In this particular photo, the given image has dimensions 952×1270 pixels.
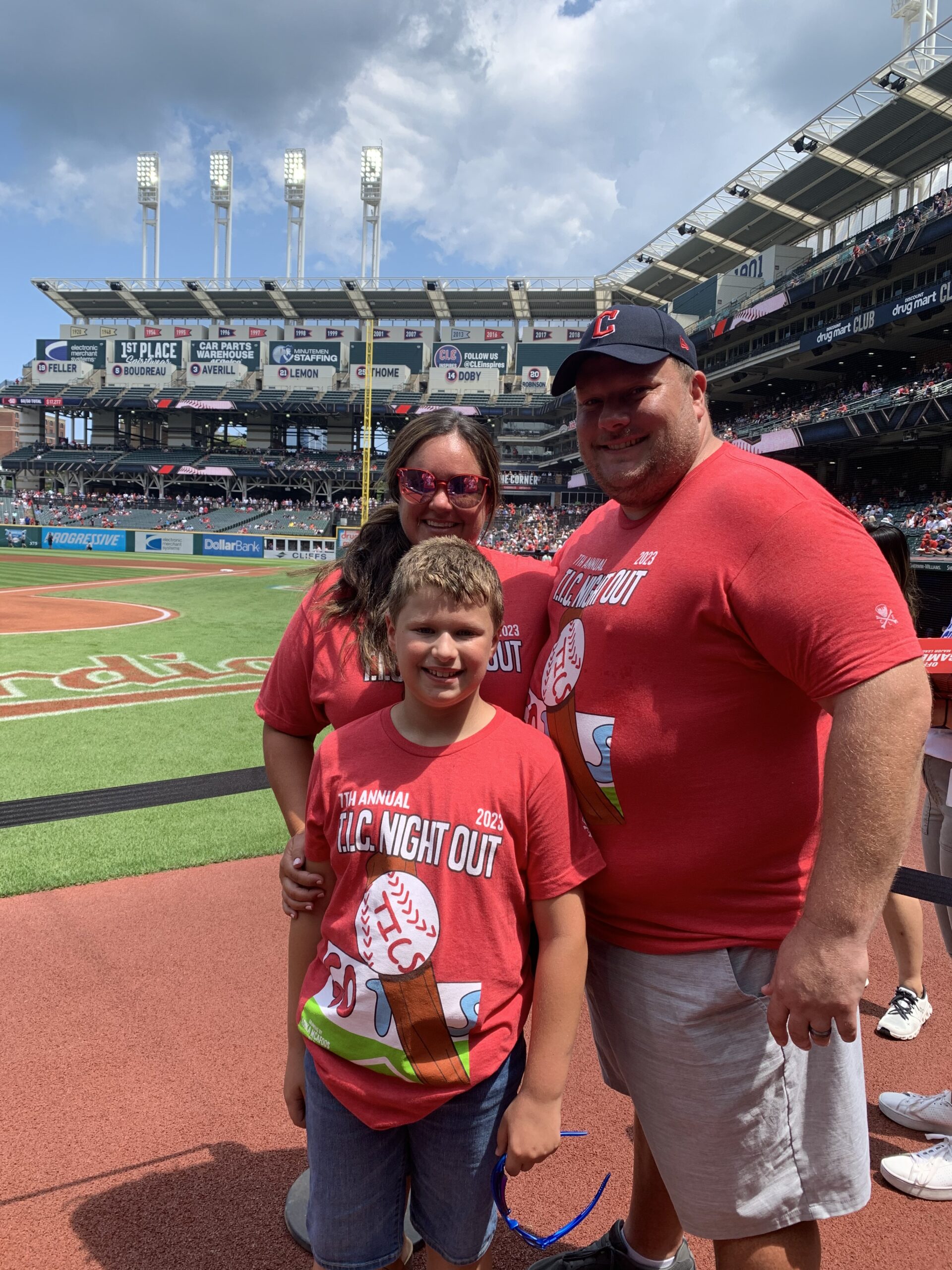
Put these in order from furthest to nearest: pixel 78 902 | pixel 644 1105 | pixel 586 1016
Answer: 1. pixel 78 902
2. pixel 586 1016
3. pixel 644 1105

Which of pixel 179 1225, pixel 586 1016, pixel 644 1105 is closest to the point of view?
pixel 644 1105

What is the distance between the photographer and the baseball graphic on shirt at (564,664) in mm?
1938

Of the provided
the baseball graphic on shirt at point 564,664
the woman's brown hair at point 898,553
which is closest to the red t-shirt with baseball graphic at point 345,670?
the baseball graphic on shirt at point 564,664

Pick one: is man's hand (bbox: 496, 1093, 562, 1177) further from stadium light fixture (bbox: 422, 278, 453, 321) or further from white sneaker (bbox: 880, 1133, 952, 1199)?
stadium light fixture (bbox: 422, 278, 453, 321)

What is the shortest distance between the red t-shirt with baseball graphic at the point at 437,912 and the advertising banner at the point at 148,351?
3193 inches

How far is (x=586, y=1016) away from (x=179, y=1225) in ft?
7.31

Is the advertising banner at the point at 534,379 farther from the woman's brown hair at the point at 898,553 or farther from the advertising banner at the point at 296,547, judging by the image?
the woman's brown hair at the point at 898,553

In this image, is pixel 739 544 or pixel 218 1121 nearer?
pixel 739 544

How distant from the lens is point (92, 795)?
3029 mm

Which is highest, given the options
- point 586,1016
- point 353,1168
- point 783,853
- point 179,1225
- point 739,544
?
point 739,544

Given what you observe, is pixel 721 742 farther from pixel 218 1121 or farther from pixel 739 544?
pixel 218 1121

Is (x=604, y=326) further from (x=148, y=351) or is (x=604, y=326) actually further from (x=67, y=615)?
(x=148, y=351)

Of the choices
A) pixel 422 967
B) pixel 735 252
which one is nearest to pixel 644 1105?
pixel 422 967

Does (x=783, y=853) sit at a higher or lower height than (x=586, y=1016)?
higher
